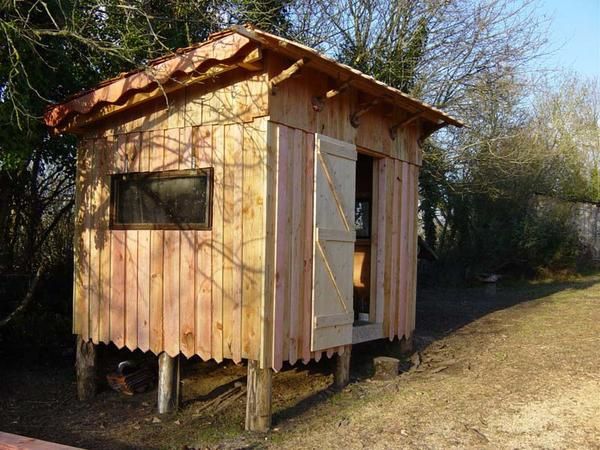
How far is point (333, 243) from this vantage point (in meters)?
6.46

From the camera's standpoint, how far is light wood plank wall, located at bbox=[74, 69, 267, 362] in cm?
573

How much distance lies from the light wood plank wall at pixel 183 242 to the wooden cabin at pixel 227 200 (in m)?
0.02

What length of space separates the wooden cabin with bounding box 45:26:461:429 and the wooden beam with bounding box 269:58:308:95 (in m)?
0.01

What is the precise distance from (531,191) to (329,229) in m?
14.9

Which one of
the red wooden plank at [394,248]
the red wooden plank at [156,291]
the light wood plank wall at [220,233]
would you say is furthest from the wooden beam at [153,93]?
the red wooden plank at [394,248]

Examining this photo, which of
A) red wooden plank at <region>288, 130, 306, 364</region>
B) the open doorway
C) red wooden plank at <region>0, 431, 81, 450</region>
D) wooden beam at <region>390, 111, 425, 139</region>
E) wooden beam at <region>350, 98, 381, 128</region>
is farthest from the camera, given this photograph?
the open doorway

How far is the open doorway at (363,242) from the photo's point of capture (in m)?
8.85

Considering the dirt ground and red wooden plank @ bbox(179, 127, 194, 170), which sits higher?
red wooden plank @ bbox(179, 127, 194, 170)

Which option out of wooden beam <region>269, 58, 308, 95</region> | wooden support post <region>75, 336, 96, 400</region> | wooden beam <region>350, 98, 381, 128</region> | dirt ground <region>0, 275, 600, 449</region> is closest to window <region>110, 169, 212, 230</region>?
wooden beam <region>269, 58, 308, 95</region>

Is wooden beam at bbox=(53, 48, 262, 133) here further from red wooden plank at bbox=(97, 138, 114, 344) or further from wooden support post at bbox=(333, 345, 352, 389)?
wooden support post at bbox=(333, 345, 352, 389)

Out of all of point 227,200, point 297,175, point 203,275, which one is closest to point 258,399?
point 203,275

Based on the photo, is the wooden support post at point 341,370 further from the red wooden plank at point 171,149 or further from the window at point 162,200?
the red wooden plank at point 171,149

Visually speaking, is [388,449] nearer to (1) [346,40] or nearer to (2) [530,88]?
(1) [346,40]

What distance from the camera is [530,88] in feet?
47.6
